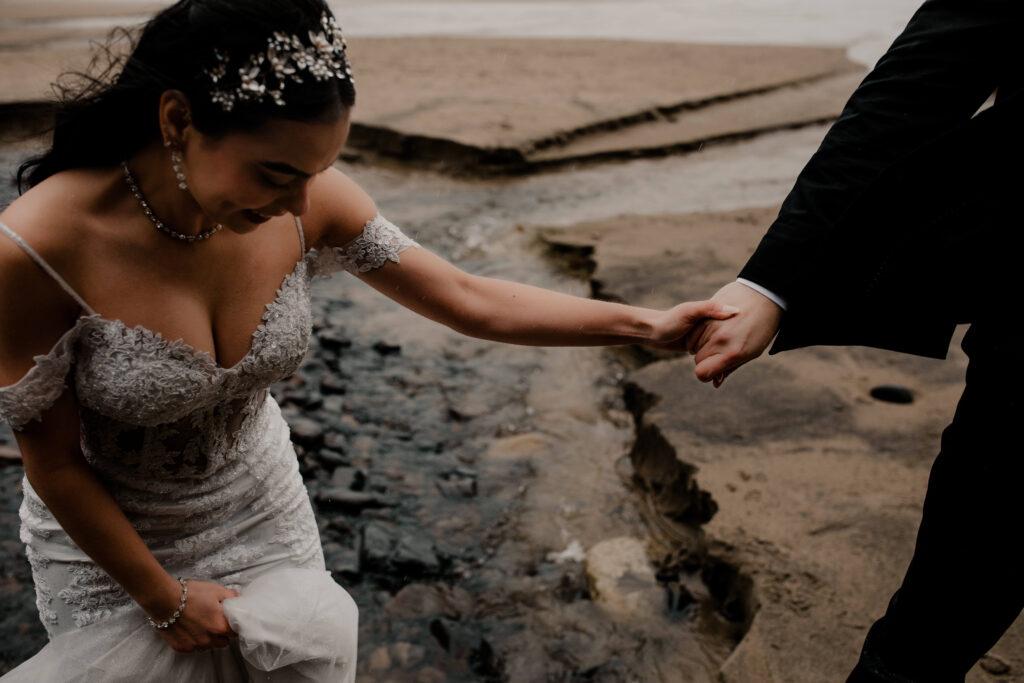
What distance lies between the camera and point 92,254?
1.42 meters

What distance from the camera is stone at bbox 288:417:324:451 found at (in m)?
3.19

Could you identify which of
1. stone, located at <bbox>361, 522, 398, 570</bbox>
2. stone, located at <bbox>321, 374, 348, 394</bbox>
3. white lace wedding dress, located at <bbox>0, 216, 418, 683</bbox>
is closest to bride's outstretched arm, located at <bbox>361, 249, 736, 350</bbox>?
white lace wedding dress, located at <bbox>0, 216, 418, 683</bbox>

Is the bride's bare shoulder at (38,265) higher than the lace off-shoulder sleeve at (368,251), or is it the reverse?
the bride's bare shoulder at (38,265)

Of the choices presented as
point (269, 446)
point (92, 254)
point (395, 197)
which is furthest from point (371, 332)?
point (92, 254)

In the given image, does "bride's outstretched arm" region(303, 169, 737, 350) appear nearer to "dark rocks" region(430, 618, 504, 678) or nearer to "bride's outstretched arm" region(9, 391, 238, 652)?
"bride's outstretched arm" region(9, 391, 238, 652)

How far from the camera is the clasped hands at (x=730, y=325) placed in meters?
2.11

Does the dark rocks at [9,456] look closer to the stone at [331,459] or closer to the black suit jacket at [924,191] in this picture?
the stone at [331,459]

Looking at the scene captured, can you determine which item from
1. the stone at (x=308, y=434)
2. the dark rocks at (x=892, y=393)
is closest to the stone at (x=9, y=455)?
the stone at (x=308, y=434)

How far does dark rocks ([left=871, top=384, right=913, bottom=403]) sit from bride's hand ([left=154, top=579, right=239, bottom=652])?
2.33m

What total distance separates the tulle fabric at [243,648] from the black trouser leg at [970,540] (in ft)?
3.15

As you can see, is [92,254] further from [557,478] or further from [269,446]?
[557,478]

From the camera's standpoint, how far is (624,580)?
2.50 m

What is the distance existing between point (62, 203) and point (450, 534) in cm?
166

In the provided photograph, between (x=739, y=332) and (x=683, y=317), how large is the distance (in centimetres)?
13
